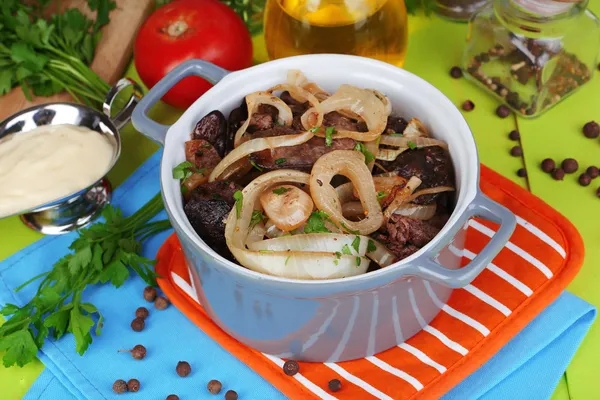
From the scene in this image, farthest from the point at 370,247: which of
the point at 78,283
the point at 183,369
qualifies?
the point at 78,283

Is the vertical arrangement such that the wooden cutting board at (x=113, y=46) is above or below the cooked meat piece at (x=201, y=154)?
below

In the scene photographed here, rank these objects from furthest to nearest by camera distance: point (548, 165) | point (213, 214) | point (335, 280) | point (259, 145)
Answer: point (548, 165) → point (259, 145) → point (213, 214) → point (335, 280)

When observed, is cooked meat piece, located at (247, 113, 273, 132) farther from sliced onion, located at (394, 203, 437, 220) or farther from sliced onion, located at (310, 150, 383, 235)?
sliced onion, located at (394, 203, 437, 220)

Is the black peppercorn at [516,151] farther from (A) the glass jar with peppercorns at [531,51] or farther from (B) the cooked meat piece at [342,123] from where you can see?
(B) the cooked meat piece at [342,123]

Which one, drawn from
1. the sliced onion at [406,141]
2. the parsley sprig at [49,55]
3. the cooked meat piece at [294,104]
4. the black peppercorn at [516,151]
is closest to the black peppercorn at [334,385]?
the sliced onion at [406,141]

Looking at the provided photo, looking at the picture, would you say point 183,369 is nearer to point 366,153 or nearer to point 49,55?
point 366,153

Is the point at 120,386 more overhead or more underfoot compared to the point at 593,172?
more underfoot
